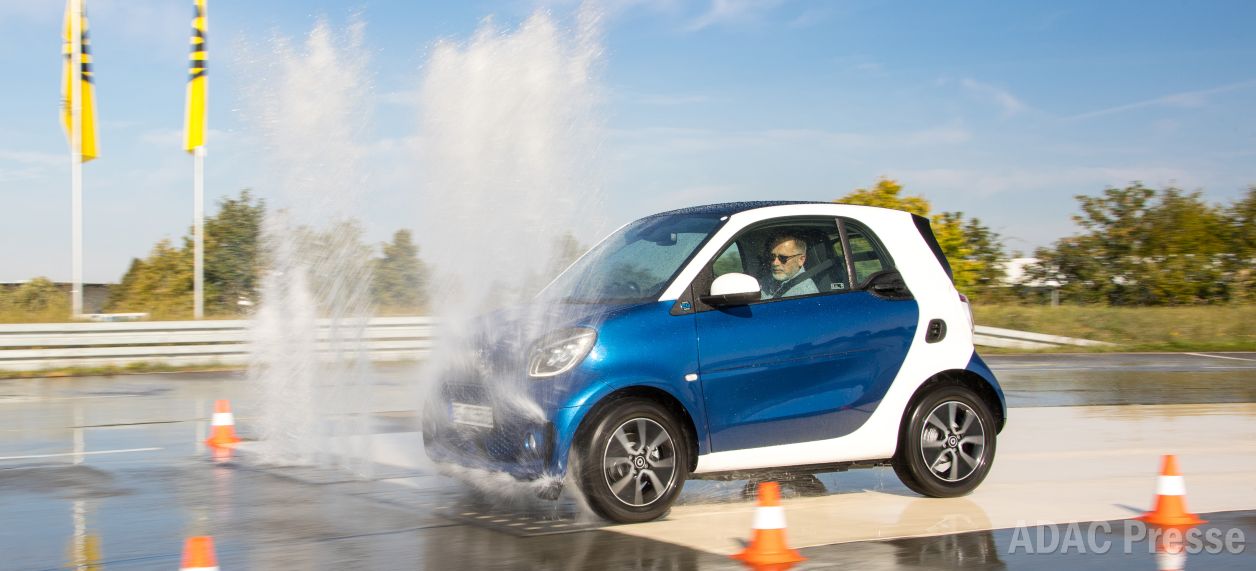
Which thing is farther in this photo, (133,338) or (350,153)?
(133,338)

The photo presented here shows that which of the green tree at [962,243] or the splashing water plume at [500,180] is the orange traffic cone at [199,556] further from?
the green tree at [962,243]

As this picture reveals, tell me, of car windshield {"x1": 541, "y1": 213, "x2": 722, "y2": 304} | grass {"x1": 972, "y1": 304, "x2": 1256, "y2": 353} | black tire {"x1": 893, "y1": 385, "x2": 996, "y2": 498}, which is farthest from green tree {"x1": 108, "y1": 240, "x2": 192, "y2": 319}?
black tire {"x1": 893, "y1": 385, "x2": 996, "y2": 498}

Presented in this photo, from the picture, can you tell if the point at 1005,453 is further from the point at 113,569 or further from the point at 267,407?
the point at 113,569

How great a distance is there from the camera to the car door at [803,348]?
7145 mm

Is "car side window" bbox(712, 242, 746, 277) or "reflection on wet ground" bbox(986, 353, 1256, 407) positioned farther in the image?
"reflection on wet ground" bbox(986, 353, 1256, 407)

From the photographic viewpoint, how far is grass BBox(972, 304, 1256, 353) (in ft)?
99.3

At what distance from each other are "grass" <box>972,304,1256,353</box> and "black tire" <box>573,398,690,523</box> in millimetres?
24731

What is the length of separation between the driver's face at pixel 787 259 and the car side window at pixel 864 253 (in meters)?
0.37

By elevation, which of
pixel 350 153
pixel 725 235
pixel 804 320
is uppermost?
pixel 350 153

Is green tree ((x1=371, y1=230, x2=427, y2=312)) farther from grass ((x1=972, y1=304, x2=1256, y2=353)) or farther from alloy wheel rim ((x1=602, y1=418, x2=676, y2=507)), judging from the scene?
grass ((x1=972, y1=304, x2=1256, y2=353))

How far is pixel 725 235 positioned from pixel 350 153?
12.1ft

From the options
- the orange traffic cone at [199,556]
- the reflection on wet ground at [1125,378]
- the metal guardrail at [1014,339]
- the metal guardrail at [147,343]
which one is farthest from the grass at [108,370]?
the metal guardrail at [1014,339]

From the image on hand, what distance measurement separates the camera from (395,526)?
6918 mm

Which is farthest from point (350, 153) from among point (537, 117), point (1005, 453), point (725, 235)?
point (1005, 453)
